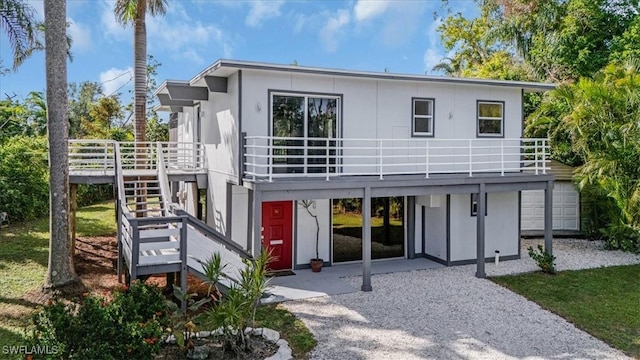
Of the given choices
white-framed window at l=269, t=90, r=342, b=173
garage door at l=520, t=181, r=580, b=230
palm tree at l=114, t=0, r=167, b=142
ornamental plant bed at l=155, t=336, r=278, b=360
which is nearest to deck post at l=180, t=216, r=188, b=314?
ornamental plant bed at l=155, t=336, r=278, b=360

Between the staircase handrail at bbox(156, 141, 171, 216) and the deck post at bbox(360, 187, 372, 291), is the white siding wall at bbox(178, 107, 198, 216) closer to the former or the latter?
the staircase handrail at bbox(156, 141, 171, 216)

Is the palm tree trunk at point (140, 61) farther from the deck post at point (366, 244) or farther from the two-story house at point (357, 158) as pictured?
the deck post at point (366, 244)

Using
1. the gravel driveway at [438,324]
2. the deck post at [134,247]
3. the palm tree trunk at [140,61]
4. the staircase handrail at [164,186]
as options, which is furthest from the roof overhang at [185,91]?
the gravel driveway at [438,324]

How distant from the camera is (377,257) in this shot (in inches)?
548

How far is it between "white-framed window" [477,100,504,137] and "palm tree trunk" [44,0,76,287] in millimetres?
11048

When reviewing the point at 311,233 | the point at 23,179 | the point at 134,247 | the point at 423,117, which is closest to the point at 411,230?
the point at 311,233

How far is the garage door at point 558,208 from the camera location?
1773 centimetres

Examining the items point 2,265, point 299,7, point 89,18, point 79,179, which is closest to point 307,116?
point 79,179

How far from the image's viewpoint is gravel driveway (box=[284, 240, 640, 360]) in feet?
25.3

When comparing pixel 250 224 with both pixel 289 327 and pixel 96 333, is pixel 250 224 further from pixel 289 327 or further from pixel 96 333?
pixel 96 333

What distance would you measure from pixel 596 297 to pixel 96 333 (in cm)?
1065

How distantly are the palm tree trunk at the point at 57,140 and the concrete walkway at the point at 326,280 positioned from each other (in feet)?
15.1

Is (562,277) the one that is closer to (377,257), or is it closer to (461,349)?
(377,257)

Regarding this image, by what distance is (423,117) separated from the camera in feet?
43.0
